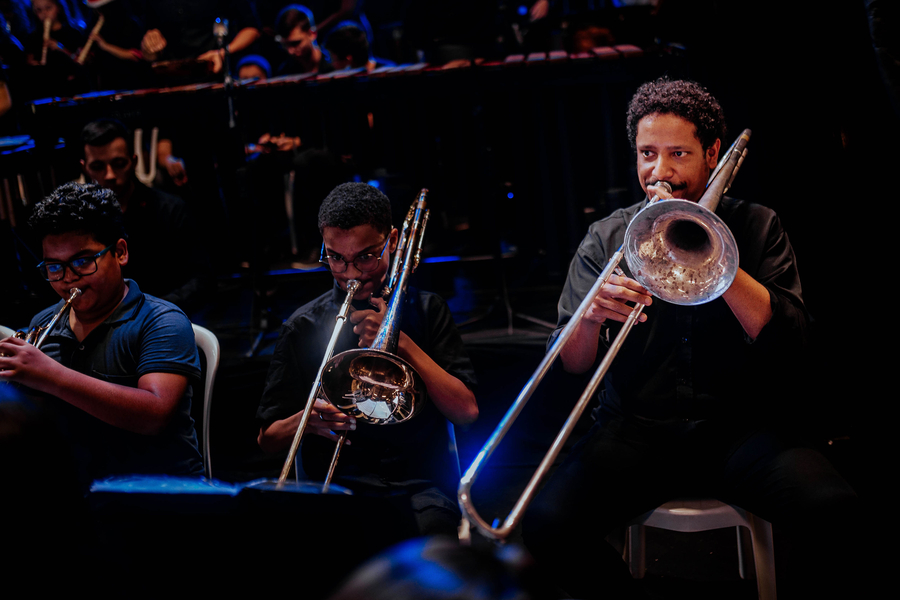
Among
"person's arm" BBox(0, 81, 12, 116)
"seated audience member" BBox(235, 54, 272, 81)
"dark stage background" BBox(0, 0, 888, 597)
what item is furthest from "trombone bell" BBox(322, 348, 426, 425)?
"seated audience member" BBox(235, 54, 272, 81)

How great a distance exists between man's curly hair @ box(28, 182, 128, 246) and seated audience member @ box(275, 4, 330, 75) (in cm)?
412

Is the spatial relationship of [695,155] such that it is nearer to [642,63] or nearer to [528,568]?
[528,568]

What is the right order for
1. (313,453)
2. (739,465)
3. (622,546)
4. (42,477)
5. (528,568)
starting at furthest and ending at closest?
(313,453), (622,546), (739,465), (42,477), (528,568)

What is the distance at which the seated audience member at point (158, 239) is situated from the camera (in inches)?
146

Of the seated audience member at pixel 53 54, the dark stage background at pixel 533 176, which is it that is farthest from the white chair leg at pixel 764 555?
the seated audience member at pixel 53 54

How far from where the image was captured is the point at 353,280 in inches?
89.1

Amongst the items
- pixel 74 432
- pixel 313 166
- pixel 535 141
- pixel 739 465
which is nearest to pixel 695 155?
pixel 739 465

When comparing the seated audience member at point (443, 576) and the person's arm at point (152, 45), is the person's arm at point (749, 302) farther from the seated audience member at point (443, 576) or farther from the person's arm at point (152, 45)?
the person's arm at point (152, 45)

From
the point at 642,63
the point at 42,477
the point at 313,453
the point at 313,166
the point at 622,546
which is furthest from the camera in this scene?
the point at 313,166

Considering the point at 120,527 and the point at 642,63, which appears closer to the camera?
the point at 120,527

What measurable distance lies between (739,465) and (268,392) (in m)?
1.54

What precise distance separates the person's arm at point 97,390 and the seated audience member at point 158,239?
1601 millimetres

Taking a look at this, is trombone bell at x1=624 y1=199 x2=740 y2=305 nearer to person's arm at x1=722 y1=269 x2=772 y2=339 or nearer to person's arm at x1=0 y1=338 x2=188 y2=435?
person's arm at x1=722 y1=269 x2=772 y2=339

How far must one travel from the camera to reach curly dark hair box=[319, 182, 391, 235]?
7.55 ft
